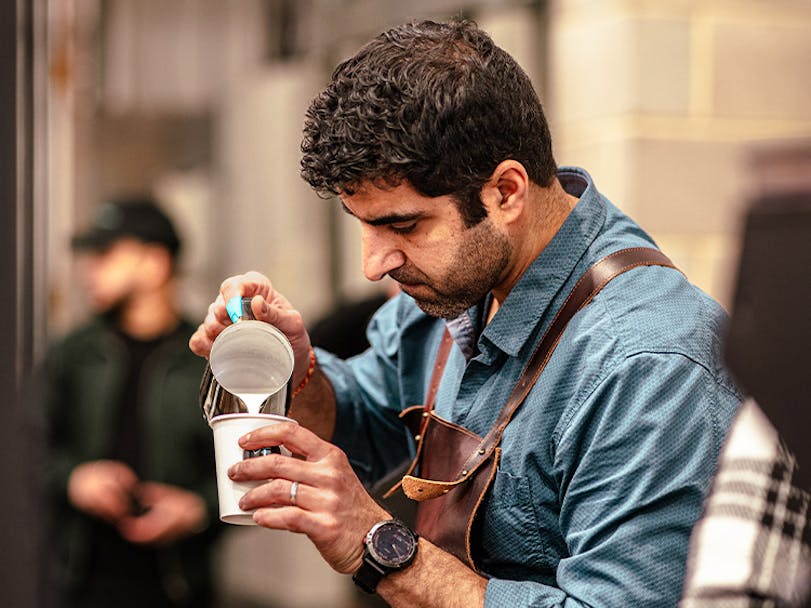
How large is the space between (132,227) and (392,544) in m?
2.86

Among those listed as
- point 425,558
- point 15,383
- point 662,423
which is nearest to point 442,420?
point 425,558

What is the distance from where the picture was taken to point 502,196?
1930mm

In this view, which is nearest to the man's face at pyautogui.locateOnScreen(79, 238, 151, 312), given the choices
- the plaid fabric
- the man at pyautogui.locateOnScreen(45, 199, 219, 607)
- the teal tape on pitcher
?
the man at pyautogui.locateOnScreen(45, 199, 219, 607)

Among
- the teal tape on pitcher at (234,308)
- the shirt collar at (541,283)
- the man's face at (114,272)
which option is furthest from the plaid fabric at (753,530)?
the man's face at (114,272)

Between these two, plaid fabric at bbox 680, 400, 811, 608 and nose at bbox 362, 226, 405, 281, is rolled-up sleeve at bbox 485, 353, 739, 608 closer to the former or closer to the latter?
nose at bbox 362, 226, 405, 281

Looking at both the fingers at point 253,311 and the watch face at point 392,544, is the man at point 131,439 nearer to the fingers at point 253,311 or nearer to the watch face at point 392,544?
the fingers at point 253,311

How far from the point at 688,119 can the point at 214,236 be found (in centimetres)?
294

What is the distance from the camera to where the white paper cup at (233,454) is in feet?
5.71

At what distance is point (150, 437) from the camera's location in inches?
165

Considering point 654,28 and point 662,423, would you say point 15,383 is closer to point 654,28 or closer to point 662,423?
point 662,423

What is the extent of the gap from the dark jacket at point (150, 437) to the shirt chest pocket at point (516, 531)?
2.34 metres

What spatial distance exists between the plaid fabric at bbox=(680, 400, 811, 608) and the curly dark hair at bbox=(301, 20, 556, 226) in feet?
2.45

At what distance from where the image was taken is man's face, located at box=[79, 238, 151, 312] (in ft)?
14.5

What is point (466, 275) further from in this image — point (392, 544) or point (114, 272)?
point (114, 272)
